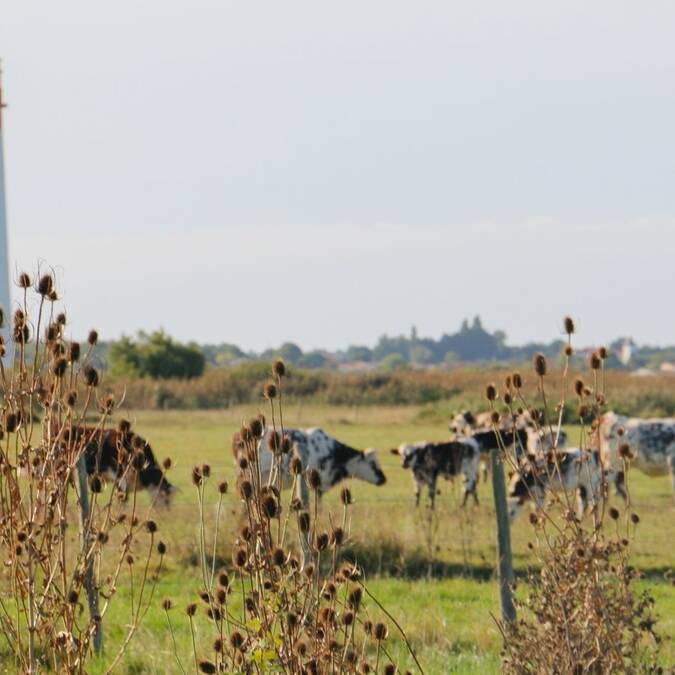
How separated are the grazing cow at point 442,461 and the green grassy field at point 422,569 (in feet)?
1.07

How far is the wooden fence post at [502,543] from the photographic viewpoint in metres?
9.16

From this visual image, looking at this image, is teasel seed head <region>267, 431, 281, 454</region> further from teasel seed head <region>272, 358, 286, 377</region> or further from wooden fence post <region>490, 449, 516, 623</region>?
wooden fence post <region>490, 449, 516, 623</region>

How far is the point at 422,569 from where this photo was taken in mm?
12625

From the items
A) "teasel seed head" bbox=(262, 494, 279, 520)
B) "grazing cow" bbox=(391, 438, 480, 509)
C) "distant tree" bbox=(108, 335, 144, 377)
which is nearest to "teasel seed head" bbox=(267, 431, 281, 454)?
"teasel seed head" bbox=(262, 494, 279, 520)

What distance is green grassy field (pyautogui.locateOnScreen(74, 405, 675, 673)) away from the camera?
29.7 feet

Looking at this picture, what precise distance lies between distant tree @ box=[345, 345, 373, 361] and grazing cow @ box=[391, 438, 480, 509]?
162 meters

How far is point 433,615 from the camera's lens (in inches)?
402

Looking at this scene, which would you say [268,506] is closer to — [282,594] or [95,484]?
[282,594]

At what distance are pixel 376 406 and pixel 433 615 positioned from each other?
35.7 metres

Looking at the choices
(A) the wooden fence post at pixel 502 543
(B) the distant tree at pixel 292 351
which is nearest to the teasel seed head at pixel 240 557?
(A) the wooden fence post at pixel 502 543

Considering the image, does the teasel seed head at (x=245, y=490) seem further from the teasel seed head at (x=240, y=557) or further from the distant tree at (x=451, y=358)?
the distant tree at (x=451, y=358)

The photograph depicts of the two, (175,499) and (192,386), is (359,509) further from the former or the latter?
(192,386)

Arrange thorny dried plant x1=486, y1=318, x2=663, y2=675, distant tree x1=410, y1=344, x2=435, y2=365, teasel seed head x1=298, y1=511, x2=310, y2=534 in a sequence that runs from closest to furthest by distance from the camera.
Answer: teasel seed head x1=298, y1=511, x2=310, y2=534 → thorny dried plant x1=486, y1=318, x2=663, y2=675 → distant tree x1=410, y1=344, x2=435, y2=365

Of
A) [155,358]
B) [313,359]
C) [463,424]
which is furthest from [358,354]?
[463,424]
